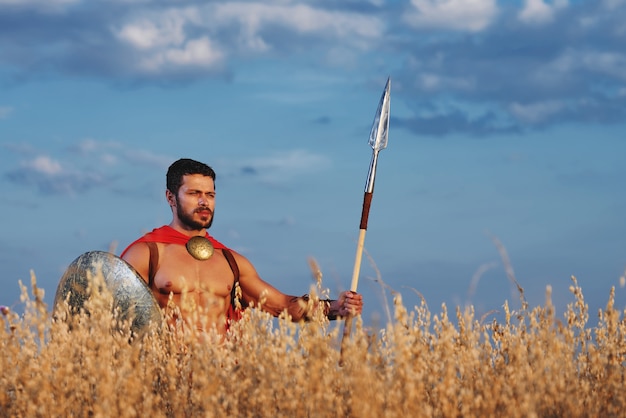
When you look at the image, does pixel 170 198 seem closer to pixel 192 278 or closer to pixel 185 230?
pixel 185 230

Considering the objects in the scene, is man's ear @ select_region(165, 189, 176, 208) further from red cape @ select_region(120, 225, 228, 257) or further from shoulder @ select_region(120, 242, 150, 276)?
shoulder @ select_region(120, 242, 150, 276)

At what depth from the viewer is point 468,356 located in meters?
4.74

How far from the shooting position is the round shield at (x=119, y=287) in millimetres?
6066

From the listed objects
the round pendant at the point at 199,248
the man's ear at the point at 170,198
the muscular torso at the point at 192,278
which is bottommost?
the muscular torso at the point at 192,278

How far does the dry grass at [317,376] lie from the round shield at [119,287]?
2.76 feet

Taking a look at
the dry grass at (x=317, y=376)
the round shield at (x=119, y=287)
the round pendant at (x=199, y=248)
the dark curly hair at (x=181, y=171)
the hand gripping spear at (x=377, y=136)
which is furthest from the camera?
the dark curly hair at (x=181, y=171)

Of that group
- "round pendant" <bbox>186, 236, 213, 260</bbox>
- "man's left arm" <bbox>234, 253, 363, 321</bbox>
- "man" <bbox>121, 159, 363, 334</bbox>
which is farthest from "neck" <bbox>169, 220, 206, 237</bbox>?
"man's left arm" <bbox>234, 253, 363, 321</bbox>

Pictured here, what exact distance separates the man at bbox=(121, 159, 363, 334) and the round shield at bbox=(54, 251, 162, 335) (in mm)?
625

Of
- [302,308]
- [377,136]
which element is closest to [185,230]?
[302,308]

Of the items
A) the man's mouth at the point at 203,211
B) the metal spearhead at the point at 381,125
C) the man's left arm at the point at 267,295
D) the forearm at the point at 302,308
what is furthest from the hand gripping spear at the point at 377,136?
the man's mouth at the point at 203,211

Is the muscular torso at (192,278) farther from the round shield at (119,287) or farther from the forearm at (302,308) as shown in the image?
the round shield at (119,287)

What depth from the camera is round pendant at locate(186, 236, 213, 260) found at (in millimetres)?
7023

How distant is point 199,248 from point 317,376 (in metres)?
3.42

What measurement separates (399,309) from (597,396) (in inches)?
56.7
